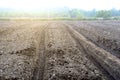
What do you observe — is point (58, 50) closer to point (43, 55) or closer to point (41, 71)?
point (43, 55)

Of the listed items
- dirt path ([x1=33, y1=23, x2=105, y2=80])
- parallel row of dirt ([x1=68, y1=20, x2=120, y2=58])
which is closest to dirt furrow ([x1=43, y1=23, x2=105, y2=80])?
dirt path ([x1=33, y1=23, x2=105, y2=80])

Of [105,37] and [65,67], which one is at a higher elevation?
[65,67]

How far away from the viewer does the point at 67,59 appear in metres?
12.9

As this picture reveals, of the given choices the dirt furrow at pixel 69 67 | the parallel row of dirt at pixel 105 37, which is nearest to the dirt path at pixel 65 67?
the dirt furrow at pixel 69 67

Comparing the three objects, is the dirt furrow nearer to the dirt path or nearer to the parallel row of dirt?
the dirt path

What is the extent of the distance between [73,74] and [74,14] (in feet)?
505

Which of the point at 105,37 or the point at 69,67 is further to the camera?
the point at 105,37

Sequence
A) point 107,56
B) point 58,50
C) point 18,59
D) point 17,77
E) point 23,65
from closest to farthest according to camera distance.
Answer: point 17,77
point 23,65
point 18,59
point 107,56
point 58,50

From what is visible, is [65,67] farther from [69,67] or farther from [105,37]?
[105,37]

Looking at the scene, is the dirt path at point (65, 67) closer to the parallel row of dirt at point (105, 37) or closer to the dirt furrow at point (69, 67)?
the dirt furrow at point (69, 67)

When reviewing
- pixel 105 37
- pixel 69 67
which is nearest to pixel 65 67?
pixel 69 67

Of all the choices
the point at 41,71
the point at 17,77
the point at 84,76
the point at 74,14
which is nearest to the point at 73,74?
the point at 84,76

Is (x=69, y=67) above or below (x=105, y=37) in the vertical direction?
above

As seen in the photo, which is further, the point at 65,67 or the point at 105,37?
the point at 105,37
